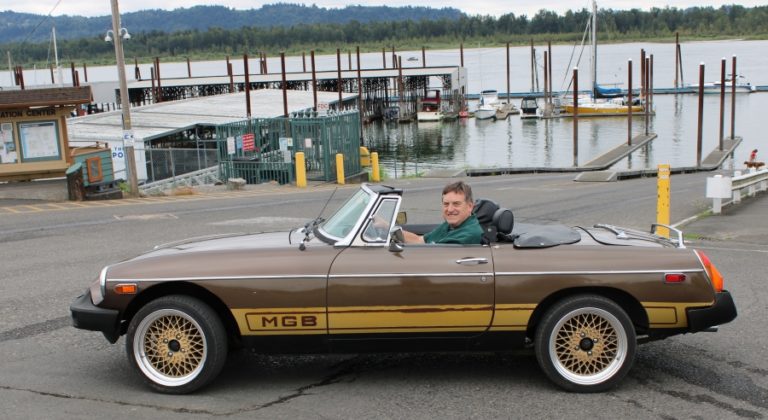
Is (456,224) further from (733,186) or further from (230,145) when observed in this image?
(230,145)

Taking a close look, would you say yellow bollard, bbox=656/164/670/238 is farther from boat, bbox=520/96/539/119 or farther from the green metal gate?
boat, bbox=520/96/539/119

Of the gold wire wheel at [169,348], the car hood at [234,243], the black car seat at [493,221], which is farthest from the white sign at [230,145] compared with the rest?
the gold wire wheel at [169,348]

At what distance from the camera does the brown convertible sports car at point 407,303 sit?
575cm

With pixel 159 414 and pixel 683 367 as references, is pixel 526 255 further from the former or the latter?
pixel 159 414

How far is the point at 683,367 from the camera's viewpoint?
638 centimetres

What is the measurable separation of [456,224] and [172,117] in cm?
3406

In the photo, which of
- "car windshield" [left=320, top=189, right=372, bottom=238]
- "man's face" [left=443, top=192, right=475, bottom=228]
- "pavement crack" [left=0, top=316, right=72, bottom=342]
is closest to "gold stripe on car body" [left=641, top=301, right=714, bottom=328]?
"man's face" [left=443, top=192, right=475, bottom=228]

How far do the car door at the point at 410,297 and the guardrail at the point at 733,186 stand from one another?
11336 millimetres

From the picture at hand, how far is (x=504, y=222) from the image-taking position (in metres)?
6.15

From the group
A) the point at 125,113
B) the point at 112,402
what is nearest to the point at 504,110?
the point at 125,113

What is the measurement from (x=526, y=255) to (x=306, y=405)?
5.94 ft

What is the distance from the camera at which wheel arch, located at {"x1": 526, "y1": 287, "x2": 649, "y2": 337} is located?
585 cm

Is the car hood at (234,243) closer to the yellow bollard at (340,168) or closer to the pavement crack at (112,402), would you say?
the pavement crack at (112,402)

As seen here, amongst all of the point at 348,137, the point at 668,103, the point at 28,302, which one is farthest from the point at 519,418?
the point at 668,103
